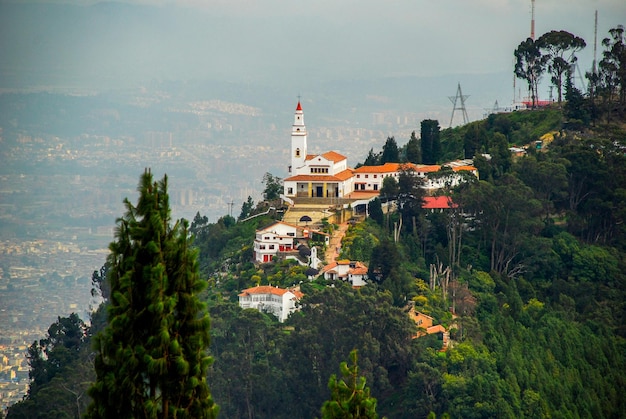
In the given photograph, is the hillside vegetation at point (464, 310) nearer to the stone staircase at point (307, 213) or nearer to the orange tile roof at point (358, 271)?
the orange tile roof at point (358, 271)

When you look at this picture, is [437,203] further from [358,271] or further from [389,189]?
[358,271]

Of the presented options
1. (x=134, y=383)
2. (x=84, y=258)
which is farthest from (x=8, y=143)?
(x=134, y=383)

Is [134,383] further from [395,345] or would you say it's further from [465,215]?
[465,215]

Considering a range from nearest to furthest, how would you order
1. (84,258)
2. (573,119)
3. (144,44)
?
(573,119) → (84,258) → (144,44)

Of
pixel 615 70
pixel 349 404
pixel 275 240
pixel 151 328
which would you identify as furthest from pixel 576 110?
pixel 151 328

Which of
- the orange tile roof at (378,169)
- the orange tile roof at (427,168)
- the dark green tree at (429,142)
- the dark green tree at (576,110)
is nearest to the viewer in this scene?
the orange tile roof at (378,169)

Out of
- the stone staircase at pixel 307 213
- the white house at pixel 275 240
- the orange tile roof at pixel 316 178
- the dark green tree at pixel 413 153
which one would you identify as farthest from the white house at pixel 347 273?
the dark green tree at pixel 413 153
